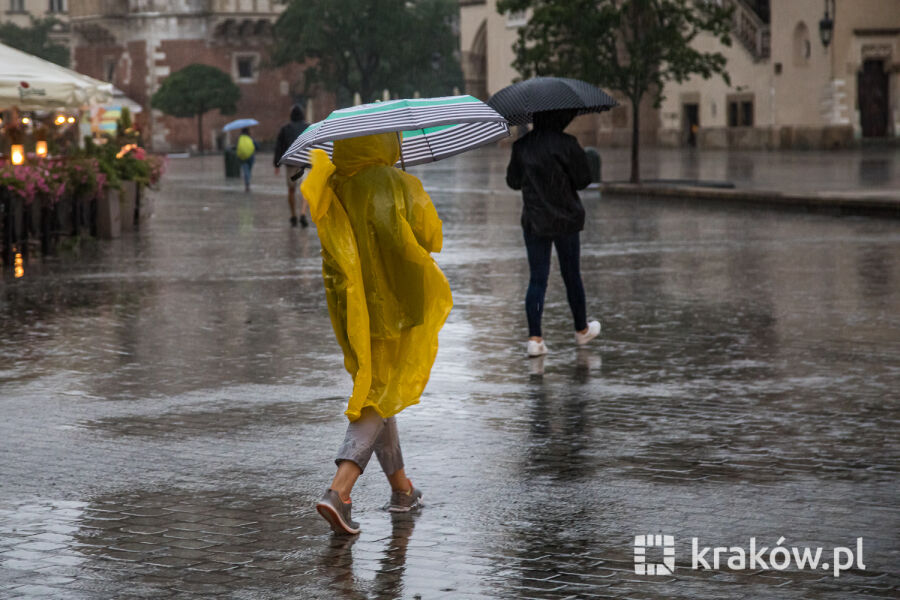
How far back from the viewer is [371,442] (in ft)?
19.9

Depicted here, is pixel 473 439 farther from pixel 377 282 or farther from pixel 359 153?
pixel 359 153

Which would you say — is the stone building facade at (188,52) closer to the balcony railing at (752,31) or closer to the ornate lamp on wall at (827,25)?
the balcony railing at (752,31)

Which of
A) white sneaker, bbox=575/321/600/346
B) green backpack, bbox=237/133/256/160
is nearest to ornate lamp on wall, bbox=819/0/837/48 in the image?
green backpack, bbox=237/133/256/160

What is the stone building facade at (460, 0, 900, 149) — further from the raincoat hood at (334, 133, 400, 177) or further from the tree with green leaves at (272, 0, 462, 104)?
the raincoat hood at (334, 133, 400, 177)

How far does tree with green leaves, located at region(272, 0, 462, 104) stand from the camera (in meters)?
81.4

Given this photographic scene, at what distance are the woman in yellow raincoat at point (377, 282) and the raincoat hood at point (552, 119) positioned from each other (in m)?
4.42

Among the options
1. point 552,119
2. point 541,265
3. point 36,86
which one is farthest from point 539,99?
point 36,86

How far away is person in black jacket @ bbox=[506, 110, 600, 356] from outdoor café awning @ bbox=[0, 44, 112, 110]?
11210 millimetres

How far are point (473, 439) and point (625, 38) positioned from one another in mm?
27440

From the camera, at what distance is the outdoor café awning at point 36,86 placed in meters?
20.1

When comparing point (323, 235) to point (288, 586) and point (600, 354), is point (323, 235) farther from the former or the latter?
point (600, 354)

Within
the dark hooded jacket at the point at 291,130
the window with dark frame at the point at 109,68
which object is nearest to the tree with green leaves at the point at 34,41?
the window with dark frame at the point at 109,68

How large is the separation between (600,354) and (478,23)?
7226 cm

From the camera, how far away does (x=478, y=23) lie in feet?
267
